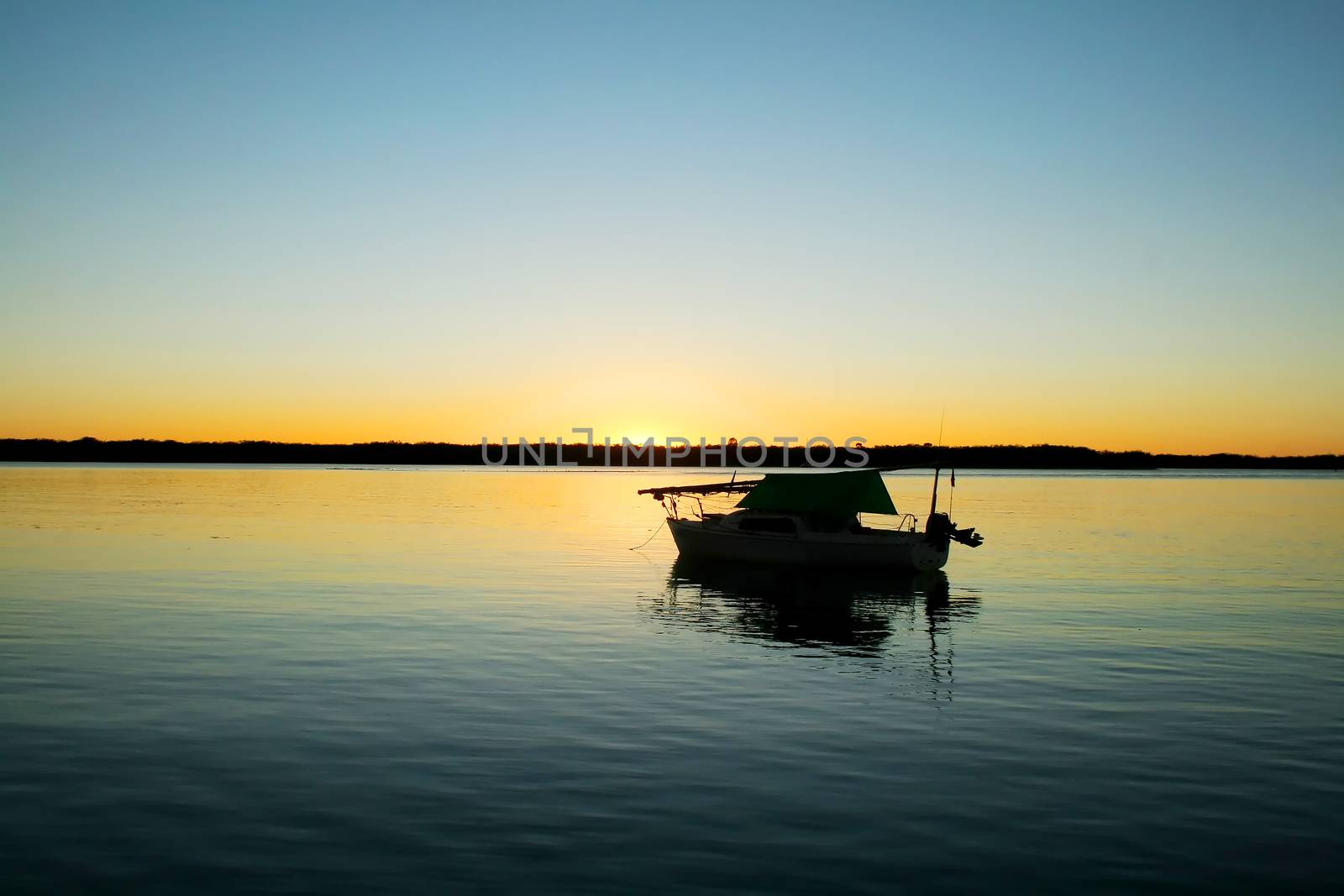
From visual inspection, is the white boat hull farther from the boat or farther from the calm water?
the calm water

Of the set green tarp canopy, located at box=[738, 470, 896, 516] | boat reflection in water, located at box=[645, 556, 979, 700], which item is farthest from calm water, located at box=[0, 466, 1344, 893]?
green tarp canopy, located at box=[738, 470, 896, 516]

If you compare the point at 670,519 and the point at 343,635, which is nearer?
the point at 343,635

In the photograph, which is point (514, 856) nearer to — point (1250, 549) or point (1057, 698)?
point (1057, 698)

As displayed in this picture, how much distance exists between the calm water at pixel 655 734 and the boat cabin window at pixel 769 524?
780 centimetres

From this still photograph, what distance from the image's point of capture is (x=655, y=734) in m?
22.1

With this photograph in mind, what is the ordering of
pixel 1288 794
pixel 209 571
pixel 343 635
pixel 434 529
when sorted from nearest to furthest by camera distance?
pixel 1288 794
pixel 343 635
pixel 209 571
pixel 434 529

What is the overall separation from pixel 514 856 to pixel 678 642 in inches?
798

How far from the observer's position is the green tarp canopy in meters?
59.4

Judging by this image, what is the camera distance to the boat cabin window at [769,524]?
6044cm

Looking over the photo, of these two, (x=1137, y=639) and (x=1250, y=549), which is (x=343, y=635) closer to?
(x=1137, y=639)

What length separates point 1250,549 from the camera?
73.1 metres

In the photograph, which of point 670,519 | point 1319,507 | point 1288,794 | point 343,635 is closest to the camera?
point 1288,794

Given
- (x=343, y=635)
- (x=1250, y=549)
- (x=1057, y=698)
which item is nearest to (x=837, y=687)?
(x=1057, y=698)

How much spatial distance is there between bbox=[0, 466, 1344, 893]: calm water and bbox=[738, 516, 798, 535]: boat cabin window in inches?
307
